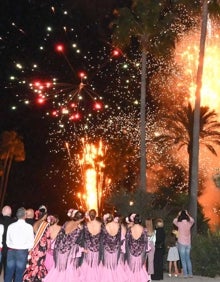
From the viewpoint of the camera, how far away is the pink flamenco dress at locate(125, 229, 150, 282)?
14.1 m

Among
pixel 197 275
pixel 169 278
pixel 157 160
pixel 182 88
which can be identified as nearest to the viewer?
pixel 169 278

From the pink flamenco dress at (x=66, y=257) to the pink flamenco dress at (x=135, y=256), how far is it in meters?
1.38

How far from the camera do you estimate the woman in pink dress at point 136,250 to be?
14.1m

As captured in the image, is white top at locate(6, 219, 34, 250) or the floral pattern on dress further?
the floral pattern on dress

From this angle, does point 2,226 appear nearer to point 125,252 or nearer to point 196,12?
point 125,252

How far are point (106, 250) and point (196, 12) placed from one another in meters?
17.2

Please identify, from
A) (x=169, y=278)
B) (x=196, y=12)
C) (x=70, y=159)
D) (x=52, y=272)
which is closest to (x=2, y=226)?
(x=52, y=272)

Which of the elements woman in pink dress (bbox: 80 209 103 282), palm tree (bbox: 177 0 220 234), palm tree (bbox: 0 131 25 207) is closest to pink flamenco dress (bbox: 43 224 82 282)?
woman in pink dress (bbox: 80 209 103 282)

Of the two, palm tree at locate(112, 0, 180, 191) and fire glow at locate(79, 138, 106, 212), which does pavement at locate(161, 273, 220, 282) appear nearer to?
palm tree at locate(112, 0, 180, 191)

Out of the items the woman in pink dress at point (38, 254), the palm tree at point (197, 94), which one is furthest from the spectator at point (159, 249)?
the palm tree at point (197, 94)

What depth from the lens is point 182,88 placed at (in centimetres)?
5266

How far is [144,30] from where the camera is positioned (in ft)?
96.2

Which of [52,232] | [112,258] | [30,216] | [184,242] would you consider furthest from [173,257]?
[30,216]

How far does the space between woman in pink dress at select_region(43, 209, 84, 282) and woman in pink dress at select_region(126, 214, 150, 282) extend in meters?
1.39
